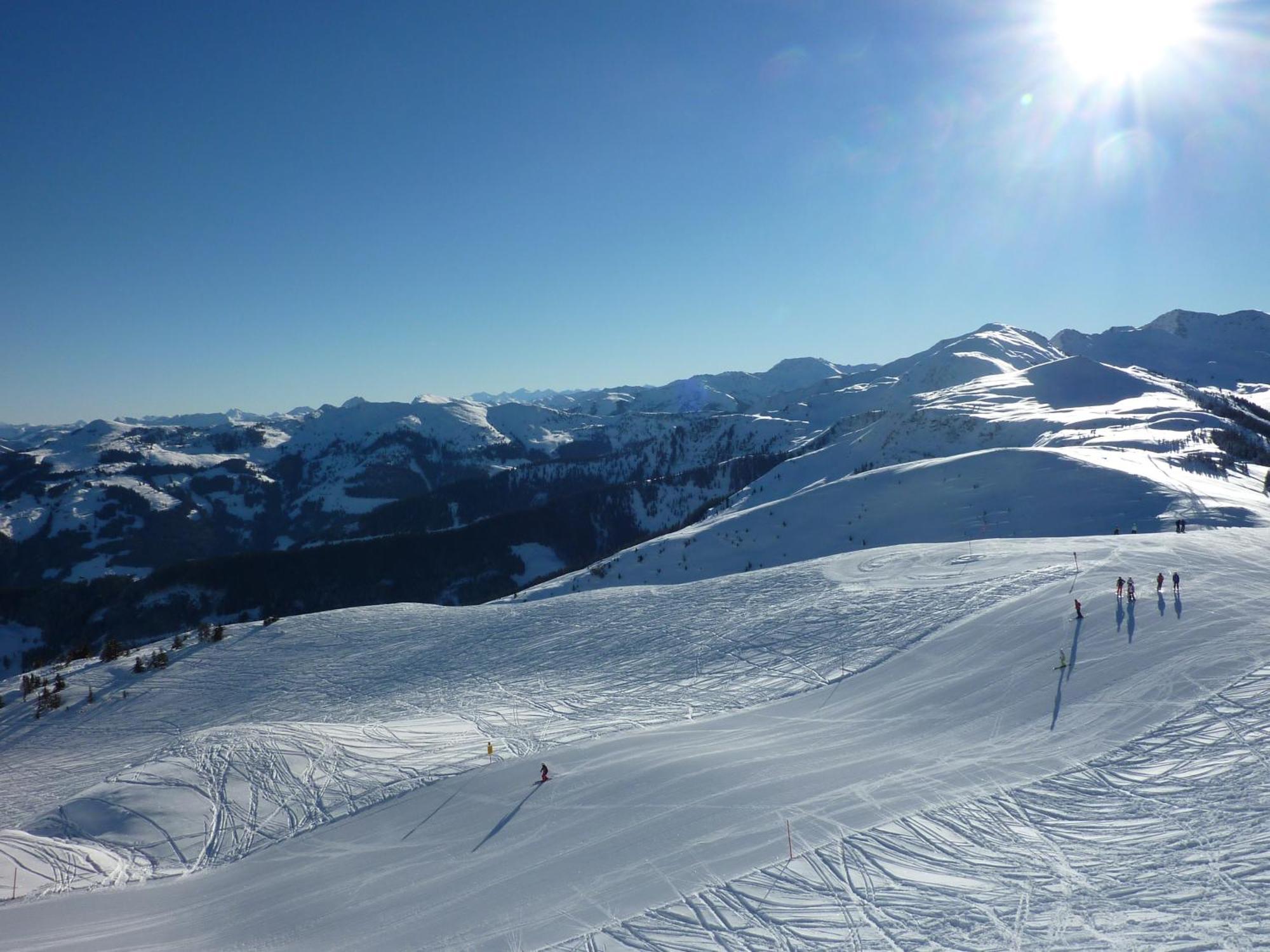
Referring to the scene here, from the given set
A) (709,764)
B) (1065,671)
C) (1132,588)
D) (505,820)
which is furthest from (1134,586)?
(505,820)

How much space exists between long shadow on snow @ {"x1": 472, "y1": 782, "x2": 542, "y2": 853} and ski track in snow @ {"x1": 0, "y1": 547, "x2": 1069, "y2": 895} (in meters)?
1.95

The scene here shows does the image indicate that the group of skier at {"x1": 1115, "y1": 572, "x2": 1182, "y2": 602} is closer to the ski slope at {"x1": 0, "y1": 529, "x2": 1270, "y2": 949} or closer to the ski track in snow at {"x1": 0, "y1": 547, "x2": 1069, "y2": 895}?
the ski slope at {"x1": 0, "y1": 529, "x2": 1270, "y2": 949}

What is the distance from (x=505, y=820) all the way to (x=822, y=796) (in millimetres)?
7168

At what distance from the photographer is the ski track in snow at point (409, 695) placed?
1537 cm

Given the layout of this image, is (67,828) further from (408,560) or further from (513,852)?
(408,560)

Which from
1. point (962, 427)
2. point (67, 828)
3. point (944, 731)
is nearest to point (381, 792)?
point (67, 828)

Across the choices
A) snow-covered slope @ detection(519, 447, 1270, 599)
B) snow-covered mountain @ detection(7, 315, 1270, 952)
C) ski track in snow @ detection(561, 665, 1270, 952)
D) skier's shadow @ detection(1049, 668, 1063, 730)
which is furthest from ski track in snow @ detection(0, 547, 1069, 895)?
snow-covered slope @ detection(519, 447, 1270, 599)

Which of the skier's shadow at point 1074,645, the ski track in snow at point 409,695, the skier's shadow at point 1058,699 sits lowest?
the ski track in snow at point 409,695

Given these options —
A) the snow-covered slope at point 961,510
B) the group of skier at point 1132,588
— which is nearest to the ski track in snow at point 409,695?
the group of skier at point 1132,588

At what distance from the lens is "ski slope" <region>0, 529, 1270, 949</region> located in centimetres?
991

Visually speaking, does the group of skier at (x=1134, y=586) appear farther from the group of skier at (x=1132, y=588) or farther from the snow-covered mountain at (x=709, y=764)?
the snow-covered mountain at (x=709, y=764)

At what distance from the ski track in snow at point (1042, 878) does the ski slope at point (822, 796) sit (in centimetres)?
5

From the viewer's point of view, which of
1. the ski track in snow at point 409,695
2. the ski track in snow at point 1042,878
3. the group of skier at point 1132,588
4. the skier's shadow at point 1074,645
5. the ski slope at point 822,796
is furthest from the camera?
the group of skier at point 1132,588

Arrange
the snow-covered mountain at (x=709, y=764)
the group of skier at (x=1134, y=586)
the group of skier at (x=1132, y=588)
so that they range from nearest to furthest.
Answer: the snow-covered mountain at (x=709, y=764) < the group of skier at (x=1132, y=588) < the group of skier at (x=1134, y=586)
